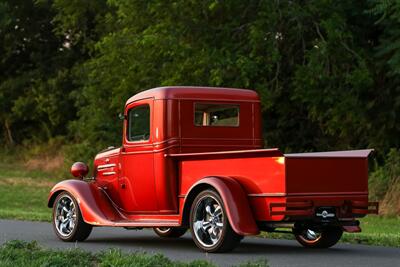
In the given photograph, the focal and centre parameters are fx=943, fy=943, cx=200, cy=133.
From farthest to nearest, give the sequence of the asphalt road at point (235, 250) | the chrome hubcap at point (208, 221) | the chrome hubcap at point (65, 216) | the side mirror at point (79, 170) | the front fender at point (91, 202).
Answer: the side mirror at point (79, 170) < the chrome hubcap at point (65, 216) < the front fender at point (91, 202) < the chrome hubcap at point (208, 221) < the asphalt road at point (235, 250)

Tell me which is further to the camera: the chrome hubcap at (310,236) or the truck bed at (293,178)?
the chrome hubcap at (310,236)

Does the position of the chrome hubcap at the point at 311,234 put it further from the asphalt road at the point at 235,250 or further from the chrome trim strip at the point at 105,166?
the chrome trim strip at the point at 105,166

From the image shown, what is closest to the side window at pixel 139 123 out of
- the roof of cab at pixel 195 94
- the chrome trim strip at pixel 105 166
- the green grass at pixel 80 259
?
the roof of cab at pixel 195 94

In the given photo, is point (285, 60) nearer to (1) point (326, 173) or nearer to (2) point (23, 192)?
(2) point (23, 192)

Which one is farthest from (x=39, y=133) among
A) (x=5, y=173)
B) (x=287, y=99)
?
(x=287, y=99)

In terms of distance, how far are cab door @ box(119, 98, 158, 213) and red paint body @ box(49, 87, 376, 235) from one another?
0.01 meters

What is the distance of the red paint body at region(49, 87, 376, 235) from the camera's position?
11156mm

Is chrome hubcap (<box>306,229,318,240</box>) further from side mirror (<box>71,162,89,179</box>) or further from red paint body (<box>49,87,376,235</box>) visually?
side mirror (<box>71,162,89,179</box>)

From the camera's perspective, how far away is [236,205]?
11.2 meters

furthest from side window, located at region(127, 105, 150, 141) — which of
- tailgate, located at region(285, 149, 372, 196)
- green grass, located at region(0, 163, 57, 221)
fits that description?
green grass, located at region(0, 163, 57, 221)

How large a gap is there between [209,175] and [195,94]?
68.1 inches

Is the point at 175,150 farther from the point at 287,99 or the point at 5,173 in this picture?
the point at 5,173

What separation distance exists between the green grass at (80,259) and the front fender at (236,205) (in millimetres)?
1541

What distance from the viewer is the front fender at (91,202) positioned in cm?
1315
